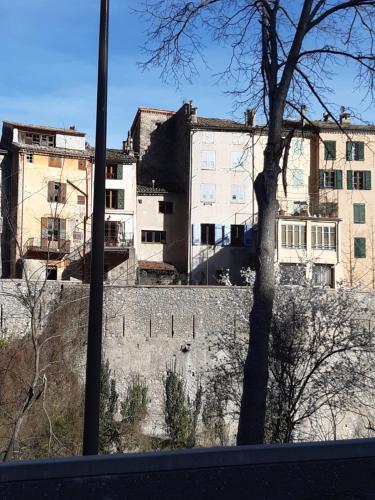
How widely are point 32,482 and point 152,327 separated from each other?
92.2 ft

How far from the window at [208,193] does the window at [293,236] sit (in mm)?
5916

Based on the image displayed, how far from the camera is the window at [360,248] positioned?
4609 cm

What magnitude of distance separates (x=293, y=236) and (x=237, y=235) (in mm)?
4300

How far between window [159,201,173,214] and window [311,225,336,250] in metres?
10.2

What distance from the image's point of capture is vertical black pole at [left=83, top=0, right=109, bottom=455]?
6559mm

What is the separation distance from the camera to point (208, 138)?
4625cm

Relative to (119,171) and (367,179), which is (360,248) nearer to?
(367,179)

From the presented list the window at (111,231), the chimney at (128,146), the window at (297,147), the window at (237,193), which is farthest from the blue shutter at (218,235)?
the window at (297,147)

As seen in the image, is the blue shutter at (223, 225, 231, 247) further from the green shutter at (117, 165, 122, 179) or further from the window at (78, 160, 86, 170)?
the window at (78, 160, 86, 170)

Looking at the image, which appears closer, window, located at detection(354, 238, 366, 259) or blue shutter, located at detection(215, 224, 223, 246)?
blue shutter, located at detection(215, 224, 223, 246)

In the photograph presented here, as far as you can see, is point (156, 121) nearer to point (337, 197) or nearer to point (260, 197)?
point (337, 197)

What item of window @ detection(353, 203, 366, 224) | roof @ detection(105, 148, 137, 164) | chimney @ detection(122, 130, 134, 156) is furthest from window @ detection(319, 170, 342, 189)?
chimney @ detection(122, 130, 134, 156)

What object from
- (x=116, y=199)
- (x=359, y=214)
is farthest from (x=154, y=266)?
(x=359, y=214)

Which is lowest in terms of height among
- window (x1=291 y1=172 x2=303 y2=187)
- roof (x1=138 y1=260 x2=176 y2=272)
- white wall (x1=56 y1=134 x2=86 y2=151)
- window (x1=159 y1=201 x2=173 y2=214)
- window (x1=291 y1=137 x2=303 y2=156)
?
roof (x1=138 y1=260 x2=176 y2=272)
